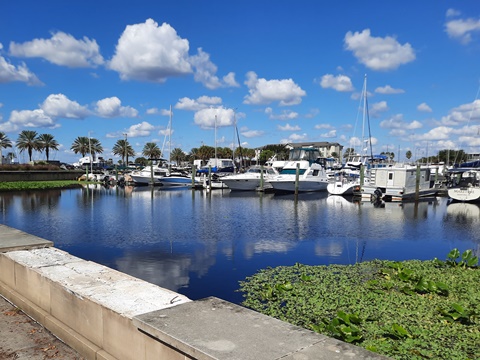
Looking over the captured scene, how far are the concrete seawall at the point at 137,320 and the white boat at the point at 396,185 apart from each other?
38.9 metres

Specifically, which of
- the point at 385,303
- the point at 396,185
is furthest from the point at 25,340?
the point at 396,185

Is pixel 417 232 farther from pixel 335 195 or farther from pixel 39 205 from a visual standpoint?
pixel 39 205

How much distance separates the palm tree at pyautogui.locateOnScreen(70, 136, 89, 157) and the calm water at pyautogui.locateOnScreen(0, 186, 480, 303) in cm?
8162

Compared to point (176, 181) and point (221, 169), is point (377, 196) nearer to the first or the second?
point (176, 181)

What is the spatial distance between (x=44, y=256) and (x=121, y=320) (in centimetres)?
356

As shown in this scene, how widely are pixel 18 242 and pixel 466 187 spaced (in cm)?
4275

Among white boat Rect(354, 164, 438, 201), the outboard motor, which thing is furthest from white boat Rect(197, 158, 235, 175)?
the outboard motor

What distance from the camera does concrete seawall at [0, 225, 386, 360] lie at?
3377mm

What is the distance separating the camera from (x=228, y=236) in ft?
66.2

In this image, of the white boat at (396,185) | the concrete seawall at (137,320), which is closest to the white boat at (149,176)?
the white boat at (396,185)

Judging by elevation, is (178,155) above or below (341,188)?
above

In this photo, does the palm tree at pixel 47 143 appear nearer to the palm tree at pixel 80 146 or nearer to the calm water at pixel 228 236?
the palm tree at pixel 80 146

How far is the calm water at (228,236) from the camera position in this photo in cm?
1355

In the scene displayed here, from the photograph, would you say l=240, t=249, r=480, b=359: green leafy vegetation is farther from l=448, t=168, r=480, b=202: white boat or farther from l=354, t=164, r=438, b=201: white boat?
l=448, t=168, r=480, b=202: white boat
